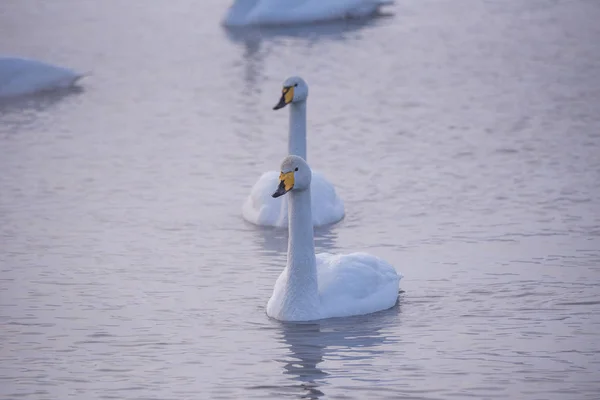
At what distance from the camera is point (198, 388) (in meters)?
9.88

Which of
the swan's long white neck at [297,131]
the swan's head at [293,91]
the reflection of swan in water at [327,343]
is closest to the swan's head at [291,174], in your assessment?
the reflection of swan in water at [327,343]

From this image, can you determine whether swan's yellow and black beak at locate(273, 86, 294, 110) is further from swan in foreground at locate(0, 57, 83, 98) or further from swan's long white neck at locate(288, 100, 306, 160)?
swan in foreground at locate(0, 57, 83, 98)

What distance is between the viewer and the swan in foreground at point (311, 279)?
1103 centimetres

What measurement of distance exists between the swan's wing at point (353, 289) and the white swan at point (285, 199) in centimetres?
249

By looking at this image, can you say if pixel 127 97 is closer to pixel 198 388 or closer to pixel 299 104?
pixel 299 104

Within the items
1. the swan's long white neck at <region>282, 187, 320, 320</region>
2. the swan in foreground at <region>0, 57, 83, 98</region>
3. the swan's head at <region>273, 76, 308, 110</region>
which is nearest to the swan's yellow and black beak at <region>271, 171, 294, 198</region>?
the swan's long white neck at <region>282, 187, 320, 320</region>

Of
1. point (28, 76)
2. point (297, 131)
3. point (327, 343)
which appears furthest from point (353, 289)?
point (28, 76)

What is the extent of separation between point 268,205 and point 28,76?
8.22 m

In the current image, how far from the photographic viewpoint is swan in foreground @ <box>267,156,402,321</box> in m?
11.0

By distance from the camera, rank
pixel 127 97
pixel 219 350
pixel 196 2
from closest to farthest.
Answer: pixel 219 350 < pixel 127 97 < pixel 196 2

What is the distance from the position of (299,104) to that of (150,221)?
1.77 metres

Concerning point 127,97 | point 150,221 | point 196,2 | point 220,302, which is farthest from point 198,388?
point 196,2

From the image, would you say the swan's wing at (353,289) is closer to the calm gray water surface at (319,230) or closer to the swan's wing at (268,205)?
the calm gray water surface at (319,230)

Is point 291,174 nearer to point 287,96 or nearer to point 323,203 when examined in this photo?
point 323,203
